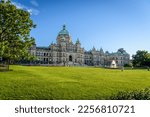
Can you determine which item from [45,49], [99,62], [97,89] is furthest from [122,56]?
[97,89]

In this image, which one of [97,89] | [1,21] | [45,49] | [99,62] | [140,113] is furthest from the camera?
[99,62]

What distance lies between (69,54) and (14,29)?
92.5 m

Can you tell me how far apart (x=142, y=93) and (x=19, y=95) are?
7479 millimetres

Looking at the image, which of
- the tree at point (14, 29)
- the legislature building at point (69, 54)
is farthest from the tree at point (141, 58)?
the tree at point (14, 29)

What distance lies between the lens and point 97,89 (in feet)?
61.4

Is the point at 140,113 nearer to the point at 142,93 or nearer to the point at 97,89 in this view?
the point at 142,93

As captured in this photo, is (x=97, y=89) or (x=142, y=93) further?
(x=97, y=89)

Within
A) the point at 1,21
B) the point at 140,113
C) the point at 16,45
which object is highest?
the point at 1,21

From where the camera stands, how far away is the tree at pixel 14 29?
97.3ft

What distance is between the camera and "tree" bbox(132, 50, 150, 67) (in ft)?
309

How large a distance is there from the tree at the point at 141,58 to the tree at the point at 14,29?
6973cm

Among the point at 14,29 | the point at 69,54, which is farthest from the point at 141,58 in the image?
the point at 14,29

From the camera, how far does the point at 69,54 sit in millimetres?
122500

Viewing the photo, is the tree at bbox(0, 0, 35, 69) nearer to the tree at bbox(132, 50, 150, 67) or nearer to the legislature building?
the tree at bbox(132, 50, 150, 67)
